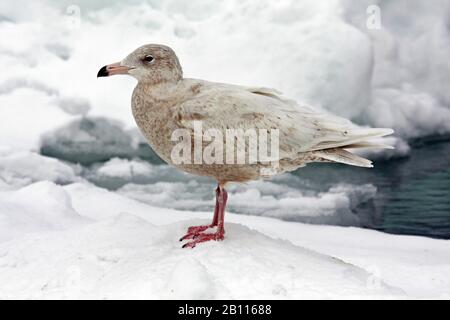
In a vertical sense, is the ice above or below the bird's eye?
below

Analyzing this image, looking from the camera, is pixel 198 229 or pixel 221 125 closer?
pixel 221 125

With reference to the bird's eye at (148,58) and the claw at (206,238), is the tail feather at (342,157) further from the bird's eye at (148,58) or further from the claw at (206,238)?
the bird's eye at (148,58)

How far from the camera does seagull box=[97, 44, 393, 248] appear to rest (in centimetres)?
445

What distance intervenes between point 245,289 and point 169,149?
1.20m

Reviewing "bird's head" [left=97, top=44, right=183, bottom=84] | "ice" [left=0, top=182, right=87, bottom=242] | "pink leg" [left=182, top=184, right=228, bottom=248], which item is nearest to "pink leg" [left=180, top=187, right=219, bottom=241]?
"pink leg" [left=182, top=184, right=228, bottom=248]

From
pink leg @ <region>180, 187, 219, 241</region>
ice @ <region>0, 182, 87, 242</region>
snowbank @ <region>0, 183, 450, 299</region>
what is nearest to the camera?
snowbank @ <region>0, 183, 450, 299</region>

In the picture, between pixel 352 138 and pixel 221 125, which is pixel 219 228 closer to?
pixel 221 125

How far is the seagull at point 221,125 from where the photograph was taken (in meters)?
4.45

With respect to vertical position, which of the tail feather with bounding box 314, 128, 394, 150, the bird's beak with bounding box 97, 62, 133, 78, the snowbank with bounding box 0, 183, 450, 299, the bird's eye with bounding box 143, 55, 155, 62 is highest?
the bird's eye with bounding box 143, 55, 155, 62

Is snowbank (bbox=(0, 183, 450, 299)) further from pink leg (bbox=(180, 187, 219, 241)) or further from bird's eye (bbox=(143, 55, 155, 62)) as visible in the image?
bird's eye (bbox=(143, 55, 155, 62))

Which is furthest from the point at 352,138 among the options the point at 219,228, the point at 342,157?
the point at 219,228

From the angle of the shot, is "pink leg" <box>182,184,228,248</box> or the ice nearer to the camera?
"pink leg" <box>182,184,228,248</box>

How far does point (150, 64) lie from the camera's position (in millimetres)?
4645

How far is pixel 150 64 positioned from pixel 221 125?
771 millimetres
